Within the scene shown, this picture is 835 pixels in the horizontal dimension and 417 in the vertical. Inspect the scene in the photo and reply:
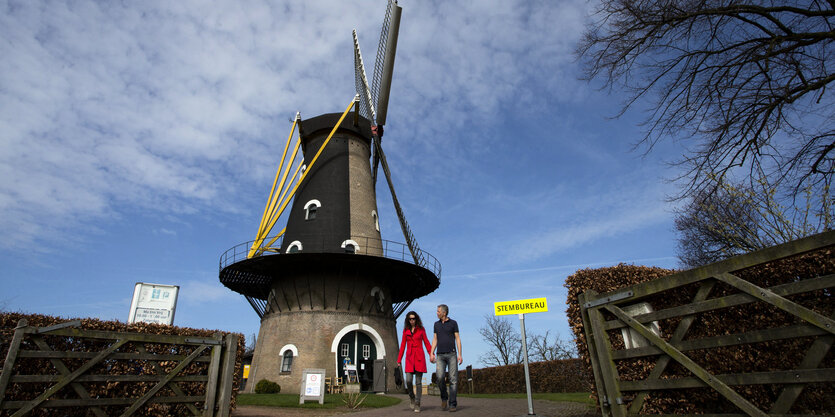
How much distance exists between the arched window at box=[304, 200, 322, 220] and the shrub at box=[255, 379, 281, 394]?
22.8 feet

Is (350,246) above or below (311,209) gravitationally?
below

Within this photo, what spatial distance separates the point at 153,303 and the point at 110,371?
189 inches

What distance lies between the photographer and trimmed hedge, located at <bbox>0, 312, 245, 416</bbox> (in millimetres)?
5535

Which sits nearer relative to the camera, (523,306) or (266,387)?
(523,306)

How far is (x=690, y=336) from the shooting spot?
4691 millimetres

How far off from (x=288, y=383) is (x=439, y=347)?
1157cm

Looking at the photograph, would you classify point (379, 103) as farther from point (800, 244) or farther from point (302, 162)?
point (800, 244)

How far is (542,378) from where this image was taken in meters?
17.9

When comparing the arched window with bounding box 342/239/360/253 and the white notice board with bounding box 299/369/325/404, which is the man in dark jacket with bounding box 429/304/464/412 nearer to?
the white notice board with bounding box 299/369/325/404

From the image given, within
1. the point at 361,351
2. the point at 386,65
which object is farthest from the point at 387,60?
the point at 361,351

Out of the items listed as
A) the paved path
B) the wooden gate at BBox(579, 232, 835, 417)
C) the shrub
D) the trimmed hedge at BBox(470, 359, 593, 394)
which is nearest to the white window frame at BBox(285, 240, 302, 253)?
the shrub

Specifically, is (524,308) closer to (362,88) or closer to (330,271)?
(330,271)

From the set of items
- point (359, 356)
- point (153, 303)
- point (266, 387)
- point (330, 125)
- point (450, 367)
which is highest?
point (330, 125)

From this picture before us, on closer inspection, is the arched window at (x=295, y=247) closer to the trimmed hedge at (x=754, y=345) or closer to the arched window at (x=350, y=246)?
the arched window at (x=350, y=246)
